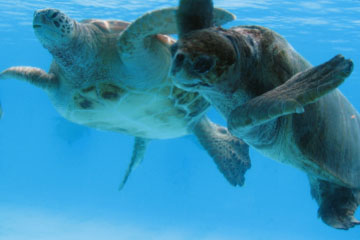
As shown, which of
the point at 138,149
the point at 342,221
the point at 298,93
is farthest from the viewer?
the point at 138,149

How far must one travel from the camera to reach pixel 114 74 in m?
3.86

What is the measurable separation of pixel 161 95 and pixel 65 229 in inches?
439

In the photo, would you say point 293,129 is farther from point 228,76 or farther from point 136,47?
point 136,47

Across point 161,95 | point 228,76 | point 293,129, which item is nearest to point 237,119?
point 228,76

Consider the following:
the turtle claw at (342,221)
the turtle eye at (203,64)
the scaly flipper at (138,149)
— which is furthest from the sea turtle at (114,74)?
the turtle claw at (342,221)

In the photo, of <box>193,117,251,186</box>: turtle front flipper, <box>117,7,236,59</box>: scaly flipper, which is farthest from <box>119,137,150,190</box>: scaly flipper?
<box>117,7,236,59</box>: scaly flipper

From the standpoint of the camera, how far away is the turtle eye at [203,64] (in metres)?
1.57

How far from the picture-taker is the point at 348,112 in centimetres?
231

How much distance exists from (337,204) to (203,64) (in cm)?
141

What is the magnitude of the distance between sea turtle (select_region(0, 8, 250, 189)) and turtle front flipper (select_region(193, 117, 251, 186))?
0.02m

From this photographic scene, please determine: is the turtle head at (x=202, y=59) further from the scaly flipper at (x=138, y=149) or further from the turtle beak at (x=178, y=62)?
the scaly flipper at (x=138, y=149)

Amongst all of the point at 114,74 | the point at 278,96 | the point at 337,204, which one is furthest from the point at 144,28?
the point at 337,204

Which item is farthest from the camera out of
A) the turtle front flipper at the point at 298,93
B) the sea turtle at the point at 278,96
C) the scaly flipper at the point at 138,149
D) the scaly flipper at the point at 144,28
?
the scaly flipper at the point at 138,149

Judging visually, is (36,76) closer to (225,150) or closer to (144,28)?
(144,28)
